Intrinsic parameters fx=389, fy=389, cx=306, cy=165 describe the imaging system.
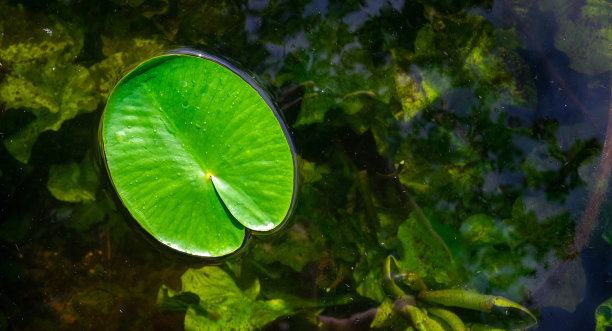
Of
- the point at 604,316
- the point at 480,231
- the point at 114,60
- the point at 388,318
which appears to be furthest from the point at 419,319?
the point at 114,60

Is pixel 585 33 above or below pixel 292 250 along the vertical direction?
above

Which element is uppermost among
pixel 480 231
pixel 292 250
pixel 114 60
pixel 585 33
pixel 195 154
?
pixel 585 33

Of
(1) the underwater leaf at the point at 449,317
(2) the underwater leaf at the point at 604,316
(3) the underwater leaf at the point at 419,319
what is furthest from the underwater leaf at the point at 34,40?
(2) the underwater leaf at the point at 604,316

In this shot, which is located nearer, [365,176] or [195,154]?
[195,154]

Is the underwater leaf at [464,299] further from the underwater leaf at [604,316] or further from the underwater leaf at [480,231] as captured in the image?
the underwater leaf at [604,316]

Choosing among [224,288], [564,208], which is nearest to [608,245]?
[564,208]

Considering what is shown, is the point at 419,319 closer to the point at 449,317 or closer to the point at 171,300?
the point at 449,317
